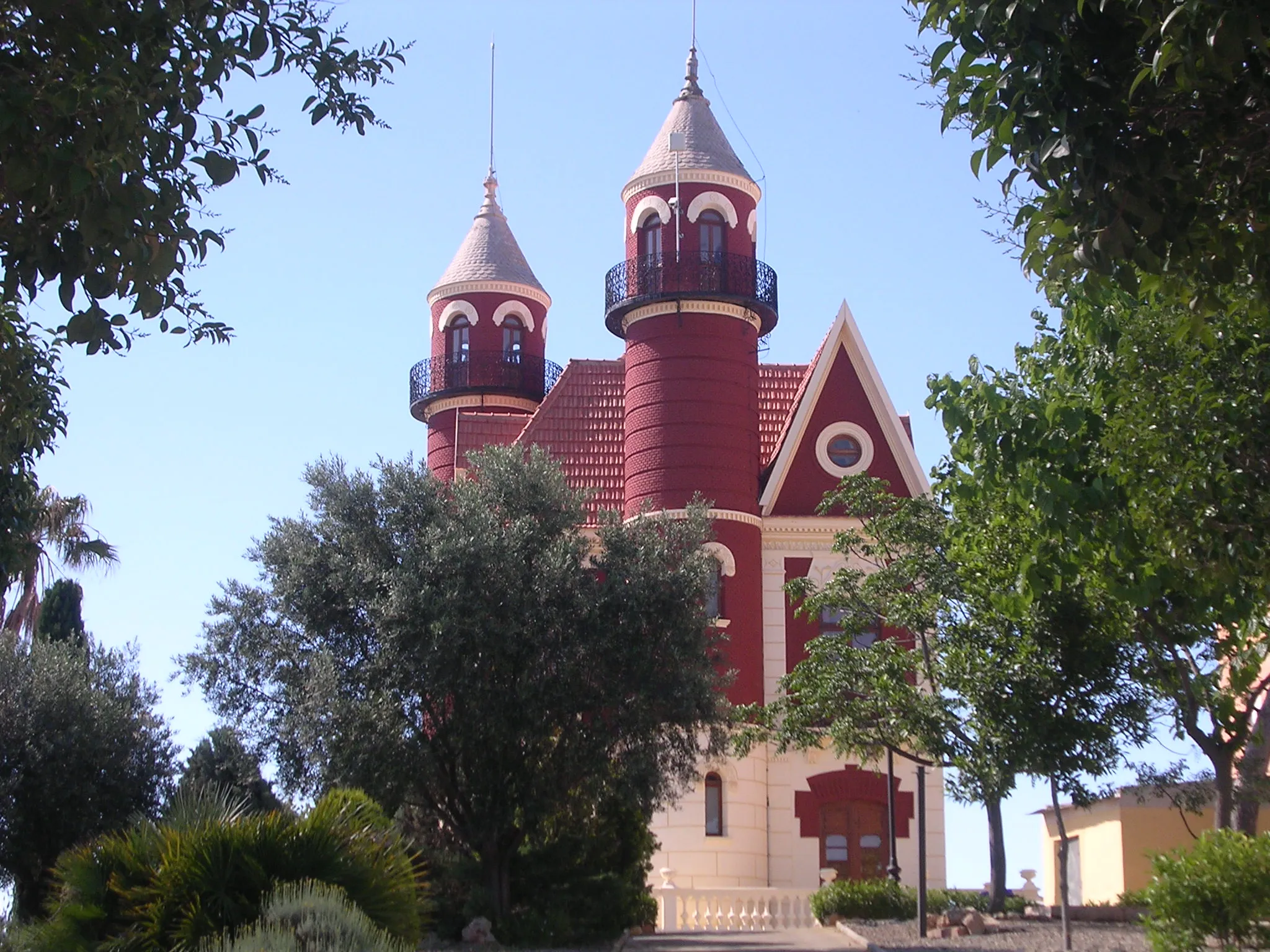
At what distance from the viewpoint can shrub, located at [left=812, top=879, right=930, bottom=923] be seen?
27266mm

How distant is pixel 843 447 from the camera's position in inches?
1432

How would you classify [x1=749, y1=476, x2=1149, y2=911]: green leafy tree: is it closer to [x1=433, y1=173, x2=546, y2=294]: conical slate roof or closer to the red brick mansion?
the red brick mansion

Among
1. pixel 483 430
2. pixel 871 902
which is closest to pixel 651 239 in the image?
pixel 483 430

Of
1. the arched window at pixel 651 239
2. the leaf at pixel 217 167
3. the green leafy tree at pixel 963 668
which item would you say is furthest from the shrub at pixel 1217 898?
the arched window at pixel 651 239

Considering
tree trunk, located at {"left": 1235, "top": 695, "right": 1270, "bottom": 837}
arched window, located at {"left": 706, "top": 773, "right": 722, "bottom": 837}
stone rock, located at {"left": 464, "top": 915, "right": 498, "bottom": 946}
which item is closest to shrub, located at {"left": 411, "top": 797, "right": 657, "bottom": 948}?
stone rock, located at {"left": 464, "top": 915, "right": 498, "bottom": 946}

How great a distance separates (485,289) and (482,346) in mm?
1594

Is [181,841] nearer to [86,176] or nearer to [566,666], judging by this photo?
[86,176]

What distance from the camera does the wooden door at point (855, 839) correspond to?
33938 mm

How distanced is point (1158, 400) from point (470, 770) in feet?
47.0

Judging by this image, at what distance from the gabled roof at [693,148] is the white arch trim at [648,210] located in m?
0.58

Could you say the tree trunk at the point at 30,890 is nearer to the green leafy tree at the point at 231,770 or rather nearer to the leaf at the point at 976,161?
the green leafy tree at the point at 231,770

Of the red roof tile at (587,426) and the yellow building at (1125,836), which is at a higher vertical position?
the red roof tile at (587,426)

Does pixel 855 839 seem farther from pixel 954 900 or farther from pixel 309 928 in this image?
pixel 309 928

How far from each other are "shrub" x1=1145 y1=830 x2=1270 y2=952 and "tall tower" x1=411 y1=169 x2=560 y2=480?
89.5 ft
